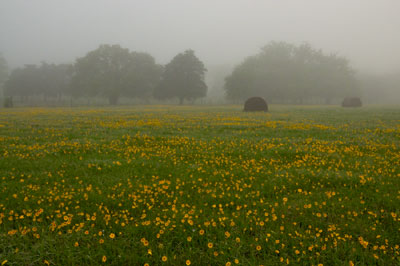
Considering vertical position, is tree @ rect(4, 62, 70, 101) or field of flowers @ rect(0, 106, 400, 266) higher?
tree @ rect(4, 62, 70, 101)

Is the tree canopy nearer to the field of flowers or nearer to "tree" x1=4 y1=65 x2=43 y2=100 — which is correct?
the field of flowers

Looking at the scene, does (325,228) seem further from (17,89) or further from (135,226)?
(17,89)

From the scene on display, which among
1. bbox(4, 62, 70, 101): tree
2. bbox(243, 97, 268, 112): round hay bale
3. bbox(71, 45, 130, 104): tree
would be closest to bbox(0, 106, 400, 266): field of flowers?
bbox(243, 97, 268, 112): round hay bale

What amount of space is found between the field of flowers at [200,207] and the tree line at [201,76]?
6116 cm

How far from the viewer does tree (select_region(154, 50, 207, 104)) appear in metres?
67.8

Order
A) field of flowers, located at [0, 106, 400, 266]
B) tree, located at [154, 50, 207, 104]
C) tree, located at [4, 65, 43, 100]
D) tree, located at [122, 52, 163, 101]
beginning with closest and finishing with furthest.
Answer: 1. field of flowers, located at [0, 106, 400, 266]
2. tree, located at [154, 50, 207, 104]
3. tree, located at [122, 52, 163, 101]
4. tree, located at [4, 65, 43, 100]

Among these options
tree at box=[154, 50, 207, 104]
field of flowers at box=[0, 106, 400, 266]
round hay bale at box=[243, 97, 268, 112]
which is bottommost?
field of flowers at box=[0, 106, 400, 266]

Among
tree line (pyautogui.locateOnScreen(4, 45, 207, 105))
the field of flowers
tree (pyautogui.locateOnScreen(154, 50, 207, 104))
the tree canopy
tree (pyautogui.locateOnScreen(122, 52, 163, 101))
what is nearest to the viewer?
the field of flowers

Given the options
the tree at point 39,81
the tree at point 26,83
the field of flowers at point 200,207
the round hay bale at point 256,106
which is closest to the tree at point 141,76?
the tree at point 39,81

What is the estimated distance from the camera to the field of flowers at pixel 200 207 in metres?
3.72

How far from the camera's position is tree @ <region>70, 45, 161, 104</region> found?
6894 cm

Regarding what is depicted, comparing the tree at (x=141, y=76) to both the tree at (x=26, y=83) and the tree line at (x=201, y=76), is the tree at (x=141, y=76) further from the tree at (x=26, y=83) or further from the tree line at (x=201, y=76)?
the tree at (x=26, y=83)

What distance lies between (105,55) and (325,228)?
256 ft

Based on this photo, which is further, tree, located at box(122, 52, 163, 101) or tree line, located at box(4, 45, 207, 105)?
tree, located at box(122, 52, 163, 101)
